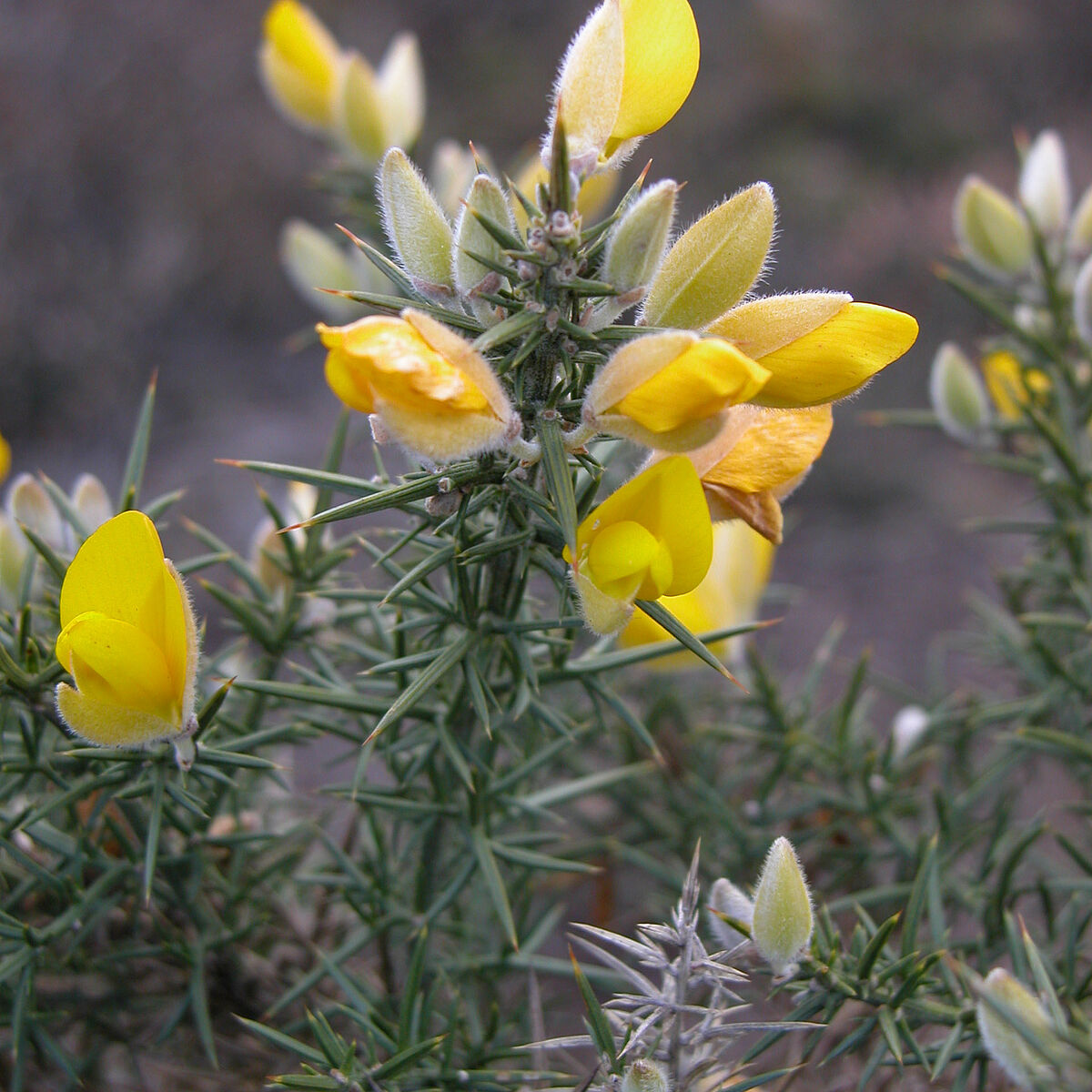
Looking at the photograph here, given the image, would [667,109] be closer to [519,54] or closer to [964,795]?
[964,795]

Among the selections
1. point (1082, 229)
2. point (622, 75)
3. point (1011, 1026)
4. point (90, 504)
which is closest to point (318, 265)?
point (90, 504)

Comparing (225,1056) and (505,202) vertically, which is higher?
(505,202)

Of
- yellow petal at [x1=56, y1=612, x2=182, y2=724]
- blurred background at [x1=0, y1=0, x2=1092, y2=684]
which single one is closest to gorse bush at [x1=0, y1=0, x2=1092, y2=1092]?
yellow petal at [x1=56, y1=612, x2=182, y2=724]

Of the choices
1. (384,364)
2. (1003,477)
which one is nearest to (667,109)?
(384,364)

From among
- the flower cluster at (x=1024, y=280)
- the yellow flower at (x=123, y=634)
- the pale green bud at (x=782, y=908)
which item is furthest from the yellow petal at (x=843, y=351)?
the flower cluster at (x=1024, y=280)

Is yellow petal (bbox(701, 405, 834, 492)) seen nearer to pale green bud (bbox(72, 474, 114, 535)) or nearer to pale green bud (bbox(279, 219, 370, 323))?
pale green bud (bbox(72, 474, 114, 535))

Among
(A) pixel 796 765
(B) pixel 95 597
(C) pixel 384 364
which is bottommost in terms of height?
(A) pixel 796 765

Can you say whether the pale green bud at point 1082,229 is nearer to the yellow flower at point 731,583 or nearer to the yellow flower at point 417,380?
the yellow flower at point 731,583
